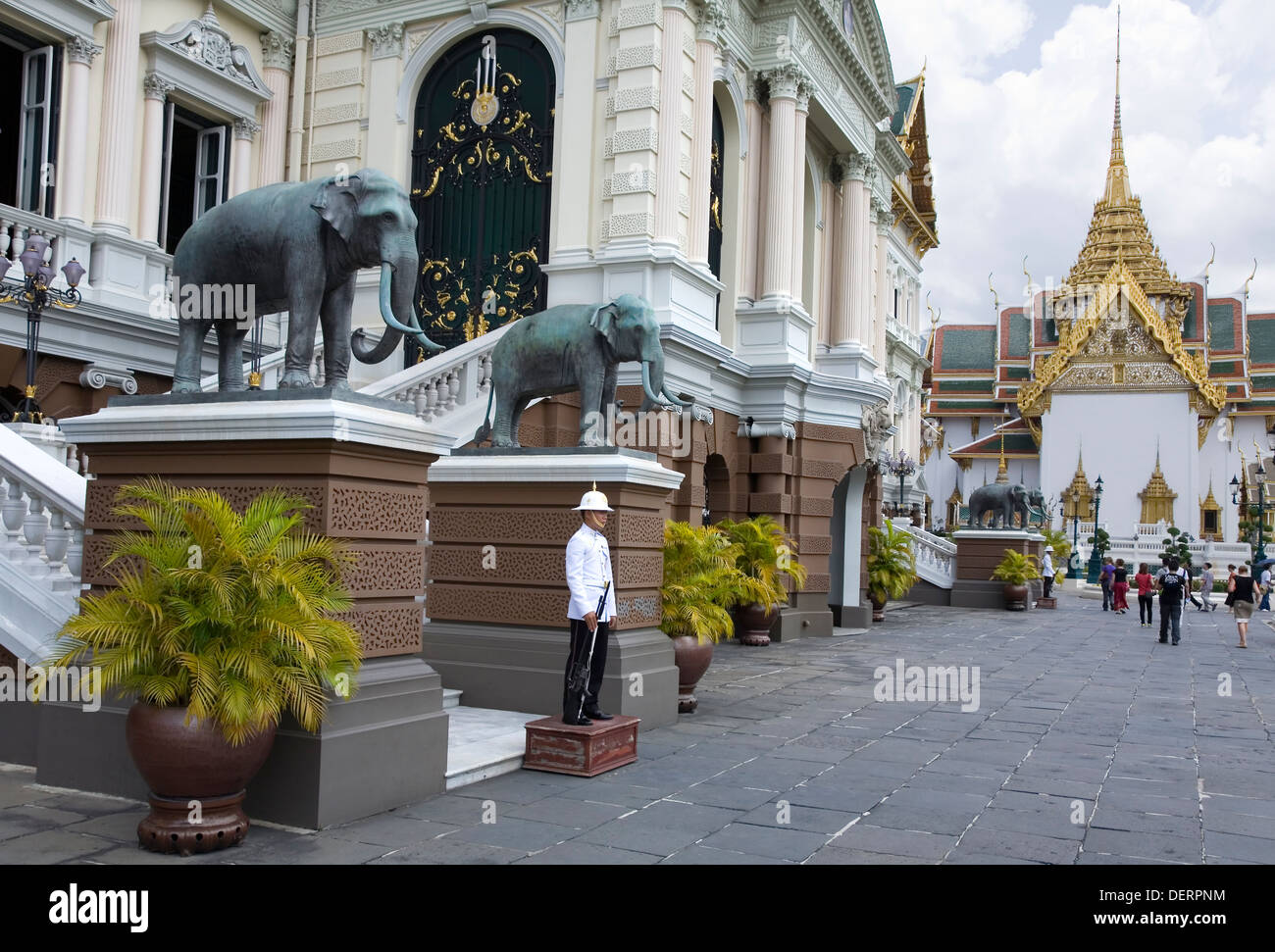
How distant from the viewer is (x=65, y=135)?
1634 centimetres

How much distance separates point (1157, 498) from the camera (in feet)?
203

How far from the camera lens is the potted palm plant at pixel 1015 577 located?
32312 mm

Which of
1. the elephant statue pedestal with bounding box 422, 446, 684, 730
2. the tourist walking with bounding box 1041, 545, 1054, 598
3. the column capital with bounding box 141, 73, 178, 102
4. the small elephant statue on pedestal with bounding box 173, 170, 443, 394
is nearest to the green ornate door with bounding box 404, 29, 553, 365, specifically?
the column capital with bounding box 141, 73, 178, 102

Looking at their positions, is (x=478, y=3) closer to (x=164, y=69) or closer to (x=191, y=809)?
(x=164, y=69)

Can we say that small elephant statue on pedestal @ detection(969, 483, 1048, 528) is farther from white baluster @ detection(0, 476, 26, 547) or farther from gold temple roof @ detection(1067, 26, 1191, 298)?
gold temple roof @ detection(1067, 26, 1191, 298)

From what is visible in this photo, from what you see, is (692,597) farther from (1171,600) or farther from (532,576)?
(1171,600)

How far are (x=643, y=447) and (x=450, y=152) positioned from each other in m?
6.99

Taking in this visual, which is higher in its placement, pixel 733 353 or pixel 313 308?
pixel 733 353

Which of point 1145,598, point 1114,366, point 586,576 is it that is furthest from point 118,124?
point 1114,366

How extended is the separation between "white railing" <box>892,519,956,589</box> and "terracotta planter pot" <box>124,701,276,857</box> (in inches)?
1169

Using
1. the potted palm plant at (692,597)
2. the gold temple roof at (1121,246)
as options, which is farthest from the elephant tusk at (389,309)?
the gold temple roof at (1121,246)

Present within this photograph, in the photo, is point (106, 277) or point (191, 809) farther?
point (106, 277)

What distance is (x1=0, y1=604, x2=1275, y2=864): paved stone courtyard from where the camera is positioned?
6.21m

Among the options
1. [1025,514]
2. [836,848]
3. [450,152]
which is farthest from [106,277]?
[1025,514]
